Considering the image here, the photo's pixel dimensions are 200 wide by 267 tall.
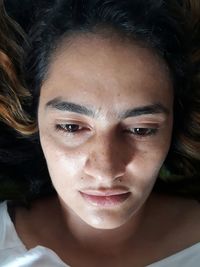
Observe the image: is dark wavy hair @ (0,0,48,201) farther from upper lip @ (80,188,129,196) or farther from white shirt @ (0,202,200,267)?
upper lip @ (80,188,129,196)

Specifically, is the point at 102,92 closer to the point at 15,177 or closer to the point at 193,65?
the point at 193,65

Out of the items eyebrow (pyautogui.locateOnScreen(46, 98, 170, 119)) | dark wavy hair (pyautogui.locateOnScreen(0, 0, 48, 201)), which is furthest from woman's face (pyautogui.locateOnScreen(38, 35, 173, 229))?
dark wavy hair (pyautogui.locateOnScreen(0, 0, 48, 201))

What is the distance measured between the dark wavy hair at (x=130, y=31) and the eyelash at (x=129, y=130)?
0.11 metres

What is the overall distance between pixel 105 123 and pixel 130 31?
0.64ft

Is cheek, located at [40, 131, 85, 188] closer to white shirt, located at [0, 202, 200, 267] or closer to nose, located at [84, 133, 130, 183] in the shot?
nose, located at [84, 133, 130, 183]

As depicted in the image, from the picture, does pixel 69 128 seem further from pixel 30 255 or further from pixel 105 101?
pixel 30 255

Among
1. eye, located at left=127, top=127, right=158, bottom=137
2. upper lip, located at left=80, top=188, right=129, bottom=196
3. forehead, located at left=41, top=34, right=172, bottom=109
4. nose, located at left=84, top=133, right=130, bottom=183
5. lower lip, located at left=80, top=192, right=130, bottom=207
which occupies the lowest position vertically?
lower lip, located at left=80, top=192, right=130, bottom=207

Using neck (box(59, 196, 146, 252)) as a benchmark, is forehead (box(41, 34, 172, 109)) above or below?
above

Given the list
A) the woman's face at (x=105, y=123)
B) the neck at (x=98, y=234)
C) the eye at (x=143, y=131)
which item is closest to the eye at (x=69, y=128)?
the woman's face at (x=105, y=123)

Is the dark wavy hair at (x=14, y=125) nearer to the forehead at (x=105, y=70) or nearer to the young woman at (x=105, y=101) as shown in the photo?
the young woman at (x=105, y=101)

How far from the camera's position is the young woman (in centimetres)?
92

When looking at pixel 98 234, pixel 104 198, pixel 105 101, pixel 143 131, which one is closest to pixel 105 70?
pixel 105 101

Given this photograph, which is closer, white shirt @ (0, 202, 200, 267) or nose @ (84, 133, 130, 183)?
nose @ (84, 133, 130, 183)

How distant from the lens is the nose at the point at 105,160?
0.93m
